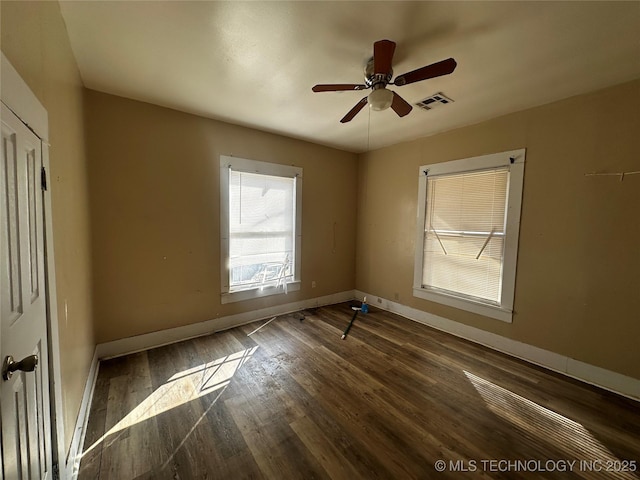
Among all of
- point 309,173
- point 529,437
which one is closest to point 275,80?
point 309,173

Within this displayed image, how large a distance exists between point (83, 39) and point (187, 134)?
1.21m

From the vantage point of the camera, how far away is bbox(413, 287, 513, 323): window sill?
2.95m

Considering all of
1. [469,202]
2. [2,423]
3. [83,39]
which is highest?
[83,39]

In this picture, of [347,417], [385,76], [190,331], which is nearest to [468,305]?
[347,417]

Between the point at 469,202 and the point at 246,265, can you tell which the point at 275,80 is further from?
the point at 469,202

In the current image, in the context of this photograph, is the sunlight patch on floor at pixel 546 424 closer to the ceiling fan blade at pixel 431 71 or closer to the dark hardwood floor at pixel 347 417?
the dark hardwood floor at pixel 347 417

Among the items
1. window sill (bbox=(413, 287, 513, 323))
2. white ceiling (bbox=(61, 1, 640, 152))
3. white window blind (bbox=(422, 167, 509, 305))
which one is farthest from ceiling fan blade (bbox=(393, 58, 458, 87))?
window sill (bbox=(413, 287, 513, 323))

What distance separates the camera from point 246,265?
358 centimetres

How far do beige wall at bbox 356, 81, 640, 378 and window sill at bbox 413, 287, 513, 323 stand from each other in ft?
0.25

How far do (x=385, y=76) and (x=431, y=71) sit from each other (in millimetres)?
337

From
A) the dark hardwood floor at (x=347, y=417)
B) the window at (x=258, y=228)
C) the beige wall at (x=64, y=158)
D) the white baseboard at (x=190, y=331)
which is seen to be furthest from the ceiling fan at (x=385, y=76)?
the white baseboard at (x=190, y=331)

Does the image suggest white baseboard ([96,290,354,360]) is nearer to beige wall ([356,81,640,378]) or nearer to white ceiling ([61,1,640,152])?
beige wall ([356,81,640,378])

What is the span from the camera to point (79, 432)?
169 centimetres

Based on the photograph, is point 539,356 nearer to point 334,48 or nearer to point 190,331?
point 334,48
